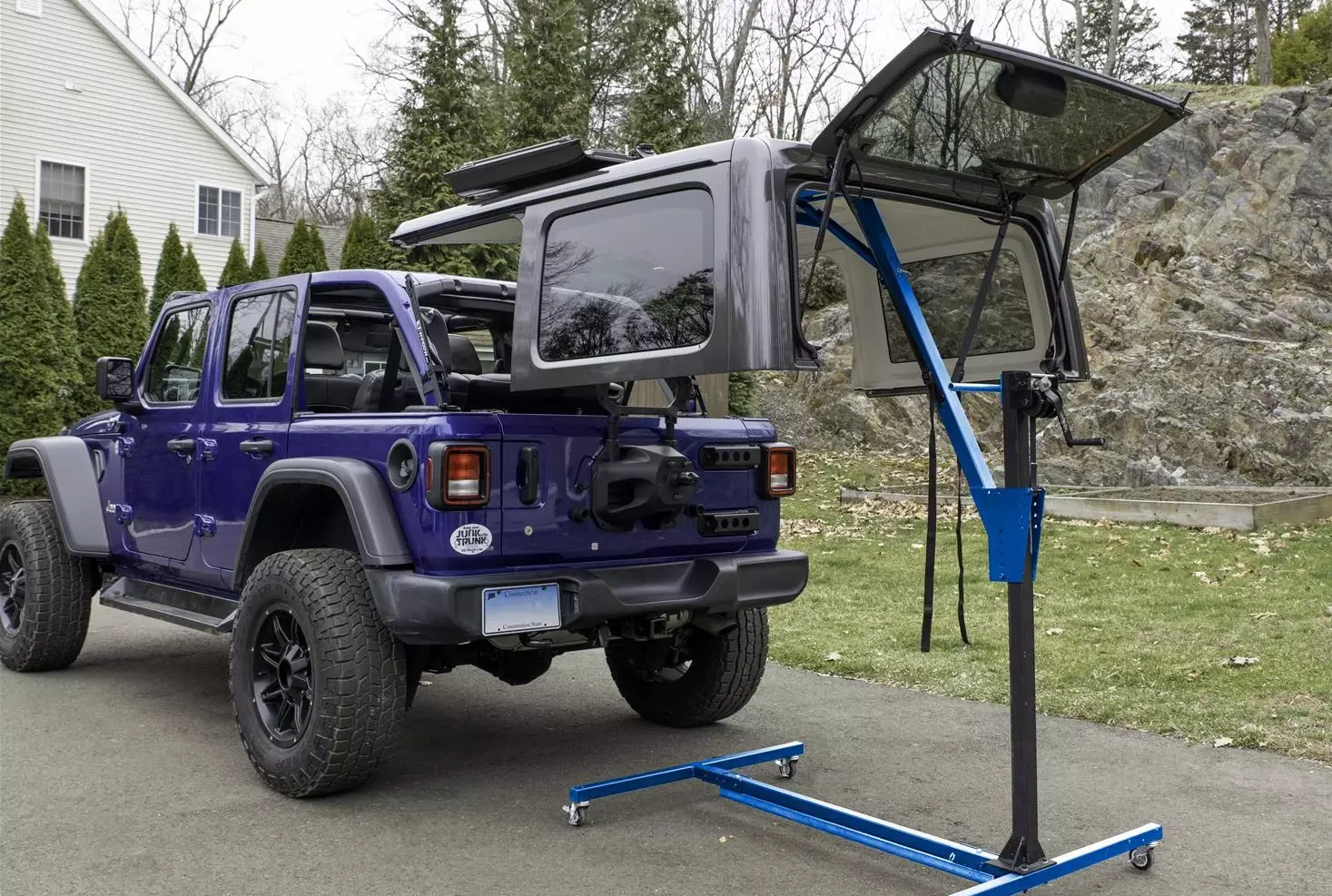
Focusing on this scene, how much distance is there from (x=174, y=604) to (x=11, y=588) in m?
1.57

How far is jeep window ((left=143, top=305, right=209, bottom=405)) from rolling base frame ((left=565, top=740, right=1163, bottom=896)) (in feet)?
9.43

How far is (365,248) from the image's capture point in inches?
697

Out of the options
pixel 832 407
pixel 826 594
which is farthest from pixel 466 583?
pixel 832 407

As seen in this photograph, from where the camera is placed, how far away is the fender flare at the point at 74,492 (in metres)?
Result: 6.15

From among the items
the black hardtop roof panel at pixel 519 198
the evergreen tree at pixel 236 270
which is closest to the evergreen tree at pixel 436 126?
the evergreen tree at pixel 236 270

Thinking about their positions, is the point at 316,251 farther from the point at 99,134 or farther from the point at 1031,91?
the point at 1031,91

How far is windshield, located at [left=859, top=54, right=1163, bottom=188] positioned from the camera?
343 centimetres

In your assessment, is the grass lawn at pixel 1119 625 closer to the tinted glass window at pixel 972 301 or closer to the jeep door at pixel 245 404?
the tinted glass window at pixel 972 301

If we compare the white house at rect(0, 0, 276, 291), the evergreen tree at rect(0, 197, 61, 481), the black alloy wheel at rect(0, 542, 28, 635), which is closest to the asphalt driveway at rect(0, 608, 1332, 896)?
the black alloy wheel at rect(0, 542, 28, 635)

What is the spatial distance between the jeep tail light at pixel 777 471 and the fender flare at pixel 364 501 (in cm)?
159

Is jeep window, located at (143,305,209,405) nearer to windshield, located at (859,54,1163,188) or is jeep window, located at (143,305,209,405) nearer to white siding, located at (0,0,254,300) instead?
windshield, located at (859,54,1163,188)

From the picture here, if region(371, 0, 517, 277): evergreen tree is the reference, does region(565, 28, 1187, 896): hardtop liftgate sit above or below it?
below

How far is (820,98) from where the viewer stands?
3247cm

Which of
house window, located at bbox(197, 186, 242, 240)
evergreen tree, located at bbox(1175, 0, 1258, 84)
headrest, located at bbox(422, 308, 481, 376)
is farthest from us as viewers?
evergreen tree, located at bbox(1175, 0, 1258, 84)
